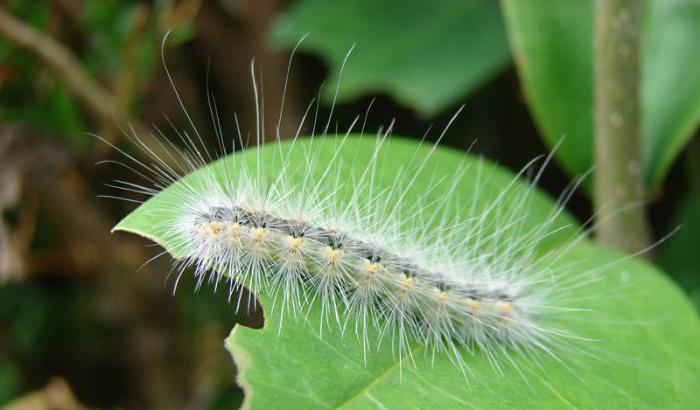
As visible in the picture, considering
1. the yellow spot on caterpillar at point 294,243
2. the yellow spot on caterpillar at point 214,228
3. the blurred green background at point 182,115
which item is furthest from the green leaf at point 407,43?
the yellow spot on caterpillar at point 214,228

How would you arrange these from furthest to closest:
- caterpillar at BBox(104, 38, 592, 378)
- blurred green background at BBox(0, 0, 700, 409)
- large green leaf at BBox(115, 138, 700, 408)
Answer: blurred green background at BBox(0, 0, 700, 409) → caterpillar at BBox(104, 38, 592, 378) → large green leaf at BBox(115, 138, 700, 408)

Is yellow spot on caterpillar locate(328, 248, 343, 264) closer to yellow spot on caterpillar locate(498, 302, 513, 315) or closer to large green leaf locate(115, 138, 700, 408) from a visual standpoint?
large green leaf locate(115, 138, 700, 408)

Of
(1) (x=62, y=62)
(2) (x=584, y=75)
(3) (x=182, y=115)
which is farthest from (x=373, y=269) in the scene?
(3) (x=182, y=115)

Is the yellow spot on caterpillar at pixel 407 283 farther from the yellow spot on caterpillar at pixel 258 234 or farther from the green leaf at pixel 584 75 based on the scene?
the green leaf at pixel 584 75

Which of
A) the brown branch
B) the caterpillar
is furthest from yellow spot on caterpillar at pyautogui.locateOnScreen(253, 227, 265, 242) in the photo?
the brown branch

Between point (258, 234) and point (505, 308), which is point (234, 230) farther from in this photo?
point (505, 308)

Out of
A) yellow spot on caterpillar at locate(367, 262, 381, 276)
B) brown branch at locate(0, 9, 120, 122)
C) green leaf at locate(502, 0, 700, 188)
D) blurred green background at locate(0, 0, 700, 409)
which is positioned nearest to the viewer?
yellow spot on caterpillar at locate(367, 262, 381, 276)

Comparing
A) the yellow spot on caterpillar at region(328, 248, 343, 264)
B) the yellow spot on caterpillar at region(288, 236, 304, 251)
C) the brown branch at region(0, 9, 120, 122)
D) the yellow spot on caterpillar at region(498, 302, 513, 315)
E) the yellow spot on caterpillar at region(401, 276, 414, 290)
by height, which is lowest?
the brown branch at region(0, 9, 120, 122)

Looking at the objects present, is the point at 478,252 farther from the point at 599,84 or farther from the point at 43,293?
the point at 43,293
